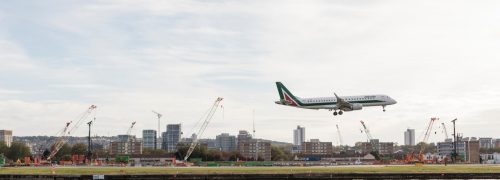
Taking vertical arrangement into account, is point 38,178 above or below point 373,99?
below

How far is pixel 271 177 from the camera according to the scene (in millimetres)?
94188

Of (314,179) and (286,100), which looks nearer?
(314,179)

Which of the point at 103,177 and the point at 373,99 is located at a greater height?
the point at 373,99

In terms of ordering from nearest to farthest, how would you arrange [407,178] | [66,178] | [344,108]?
1. [66,178]
2. [407,178]
3. [344,108]

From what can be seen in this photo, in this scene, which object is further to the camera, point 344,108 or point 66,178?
point 344,108

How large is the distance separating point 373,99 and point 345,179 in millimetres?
78271

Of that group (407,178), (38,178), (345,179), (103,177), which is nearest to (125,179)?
(103,177)

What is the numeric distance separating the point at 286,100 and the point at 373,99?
21.2 metres

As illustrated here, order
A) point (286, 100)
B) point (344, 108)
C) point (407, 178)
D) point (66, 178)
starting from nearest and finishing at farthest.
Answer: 1. point (66, 178)
2. point (407, 178)
3. point (344, 108)
4. point (286, 100)

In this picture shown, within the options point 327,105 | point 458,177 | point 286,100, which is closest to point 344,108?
point 327,105

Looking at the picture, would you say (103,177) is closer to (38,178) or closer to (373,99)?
(38,178)

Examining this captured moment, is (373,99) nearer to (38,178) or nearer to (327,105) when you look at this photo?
(327,105)

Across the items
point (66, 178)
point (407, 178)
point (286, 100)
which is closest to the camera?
point (66, 178)

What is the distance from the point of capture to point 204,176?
93750mm
